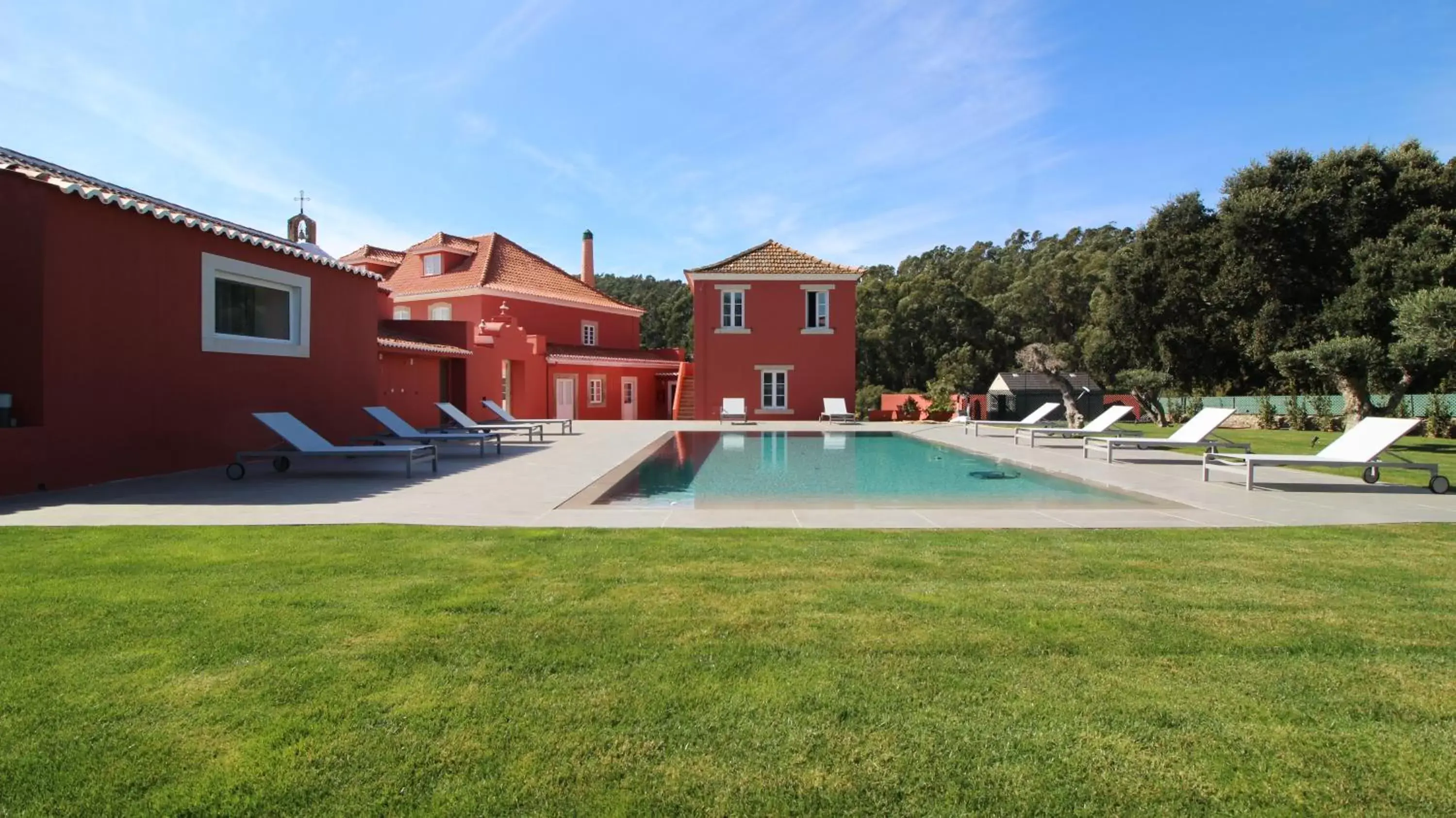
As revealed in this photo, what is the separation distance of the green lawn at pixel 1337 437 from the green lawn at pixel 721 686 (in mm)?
7356

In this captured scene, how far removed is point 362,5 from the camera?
1035 centimetres

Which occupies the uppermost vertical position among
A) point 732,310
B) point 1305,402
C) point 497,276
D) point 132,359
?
point 497,276

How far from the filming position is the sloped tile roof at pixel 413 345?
56.7 feet

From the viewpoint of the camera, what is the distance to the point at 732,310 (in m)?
28.1

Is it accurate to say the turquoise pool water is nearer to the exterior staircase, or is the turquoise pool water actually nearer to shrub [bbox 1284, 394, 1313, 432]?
the exterior staircase

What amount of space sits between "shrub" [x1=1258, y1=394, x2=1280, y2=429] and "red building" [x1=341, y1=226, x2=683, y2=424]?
23377mm

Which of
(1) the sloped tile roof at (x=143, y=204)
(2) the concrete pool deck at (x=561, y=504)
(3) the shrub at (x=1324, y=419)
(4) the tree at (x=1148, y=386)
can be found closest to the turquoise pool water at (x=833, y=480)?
(2) the concrete pool deck at (x=561, y=504)

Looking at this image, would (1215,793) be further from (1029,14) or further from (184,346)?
(1029,14)

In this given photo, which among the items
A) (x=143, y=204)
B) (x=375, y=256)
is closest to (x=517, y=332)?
(x=375, y=256)

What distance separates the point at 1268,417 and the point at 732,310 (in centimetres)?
1964

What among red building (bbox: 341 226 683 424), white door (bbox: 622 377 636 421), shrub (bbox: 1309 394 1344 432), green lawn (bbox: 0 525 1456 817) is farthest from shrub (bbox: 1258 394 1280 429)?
green lawn (bbox: 0 525 1456 817)

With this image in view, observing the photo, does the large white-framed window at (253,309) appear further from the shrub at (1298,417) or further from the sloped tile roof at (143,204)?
the shrub at (1298,417)

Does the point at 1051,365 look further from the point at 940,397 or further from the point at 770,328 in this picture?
the point at 770,328

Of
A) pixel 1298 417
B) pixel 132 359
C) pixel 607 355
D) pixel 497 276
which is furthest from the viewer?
pixel 607 355
